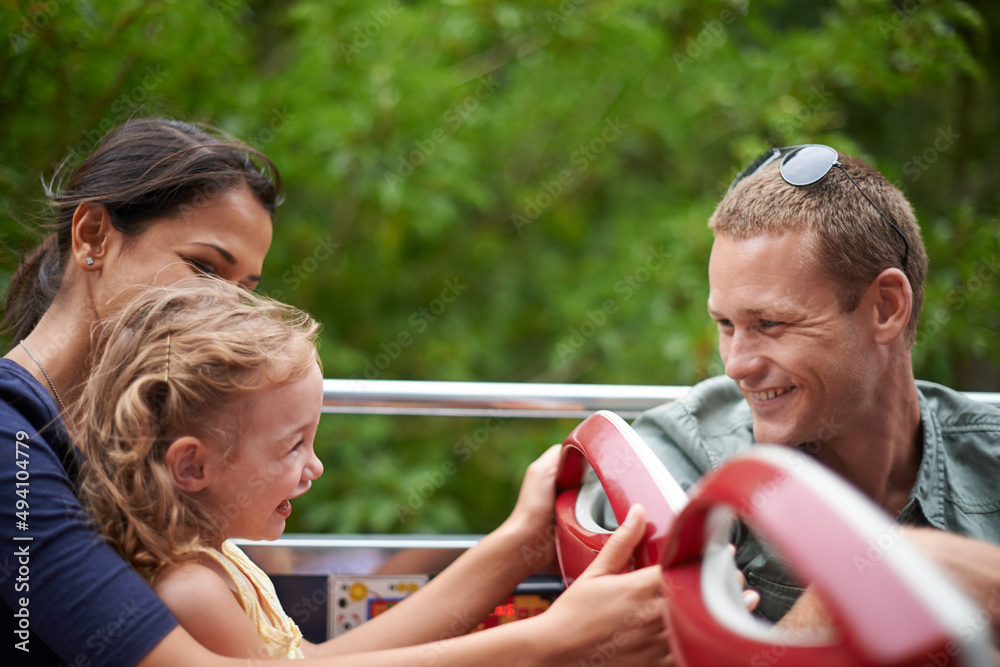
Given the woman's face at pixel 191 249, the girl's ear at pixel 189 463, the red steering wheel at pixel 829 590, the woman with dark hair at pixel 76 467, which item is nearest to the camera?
the red steering wheel at pixel 829 590

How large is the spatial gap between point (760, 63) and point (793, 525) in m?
2.92

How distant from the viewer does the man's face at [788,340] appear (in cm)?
124

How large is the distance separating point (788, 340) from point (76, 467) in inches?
44.6

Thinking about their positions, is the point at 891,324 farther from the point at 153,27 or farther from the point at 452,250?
the point at 452,250

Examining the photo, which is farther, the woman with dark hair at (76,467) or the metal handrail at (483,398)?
the metal handrail at (483,398)

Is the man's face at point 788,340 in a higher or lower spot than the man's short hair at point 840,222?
lower

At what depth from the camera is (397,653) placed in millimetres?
942

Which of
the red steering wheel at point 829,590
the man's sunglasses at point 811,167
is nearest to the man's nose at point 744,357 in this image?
the man's sunglasses at point 811,167

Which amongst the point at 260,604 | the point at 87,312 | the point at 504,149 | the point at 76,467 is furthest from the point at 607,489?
the point at 504,149

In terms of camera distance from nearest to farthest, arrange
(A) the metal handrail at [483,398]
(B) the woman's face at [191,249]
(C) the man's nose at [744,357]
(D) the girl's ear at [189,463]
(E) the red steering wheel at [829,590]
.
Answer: (E) the red steering wheel at [829,590]
(D) the girl's ear at [189,463]
(B) the woman's face at [191,249]
(C) the man's nose at [744,357]
(A) the metal handrail at [483,398]

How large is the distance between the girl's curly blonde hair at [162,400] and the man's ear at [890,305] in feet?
3.15

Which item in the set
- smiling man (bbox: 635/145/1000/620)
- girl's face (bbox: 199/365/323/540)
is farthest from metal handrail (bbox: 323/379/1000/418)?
girl's face (bbox: 199/365/323/540)

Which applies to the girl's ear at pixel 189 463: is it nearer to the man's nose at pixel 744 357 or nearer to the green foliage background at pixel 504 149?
the man's nose at pixel 744 357

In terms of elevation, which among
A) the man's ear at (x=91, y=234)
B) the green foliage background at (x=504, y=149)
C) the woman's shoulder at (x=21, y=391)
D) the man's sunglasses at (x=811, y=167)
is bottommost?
the green foliage background at (x=504, y=149)
